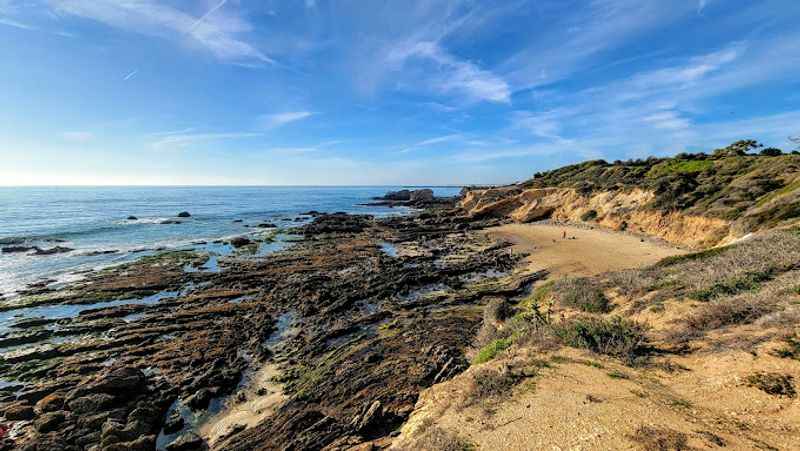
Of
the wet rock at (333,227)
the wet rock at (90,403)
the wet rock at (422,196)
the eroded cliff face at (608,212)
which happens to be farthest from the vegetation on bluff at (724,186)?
the wet rock at (422,196)

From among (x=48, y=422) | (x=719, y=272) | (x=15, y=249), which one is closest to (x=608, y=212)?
(x=719, y=272)

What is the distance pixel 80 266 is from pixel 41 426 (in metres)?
24.6

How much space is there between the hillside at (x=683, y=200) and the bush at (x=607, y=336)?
14038 millimetres

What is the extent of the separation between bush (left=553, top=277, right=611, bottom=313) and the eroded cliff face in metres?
14.5

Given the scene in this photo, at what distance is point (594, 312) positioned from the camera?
1061 cm

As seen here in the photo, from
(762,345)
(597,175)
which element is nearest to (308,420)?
(762,345)

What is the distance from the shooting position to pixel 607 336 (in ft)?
27.2

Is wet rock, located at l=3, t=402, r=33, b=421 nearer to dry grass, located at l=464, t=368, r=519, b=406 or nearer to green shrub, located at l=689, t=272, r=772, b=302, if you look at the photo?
dry grass, located at l=464, t=368, r=519, b=406

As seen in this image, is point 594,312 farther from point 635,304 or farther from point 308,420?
point 308,420

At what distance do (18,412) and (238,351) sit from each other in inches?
232

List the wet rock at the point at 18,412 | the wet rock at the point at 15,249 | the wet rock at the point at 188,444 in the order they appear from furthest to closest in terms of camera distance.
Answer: the wet rock at the point at 15,249 → the wet rock at the point at 18,412 → the wet rock at the point at 188,444

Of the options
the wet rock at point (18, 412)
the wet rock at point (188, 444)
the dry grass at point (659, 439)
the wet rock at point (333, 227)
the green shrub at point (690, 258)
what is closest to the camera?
the dry grass at point (659, 439)

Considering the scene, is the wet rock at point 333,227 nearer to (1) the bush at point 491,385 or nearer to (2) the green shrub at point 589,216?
(2) the green shrub at point 589,216

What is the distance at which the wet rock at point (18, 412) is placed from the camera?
9.61m
